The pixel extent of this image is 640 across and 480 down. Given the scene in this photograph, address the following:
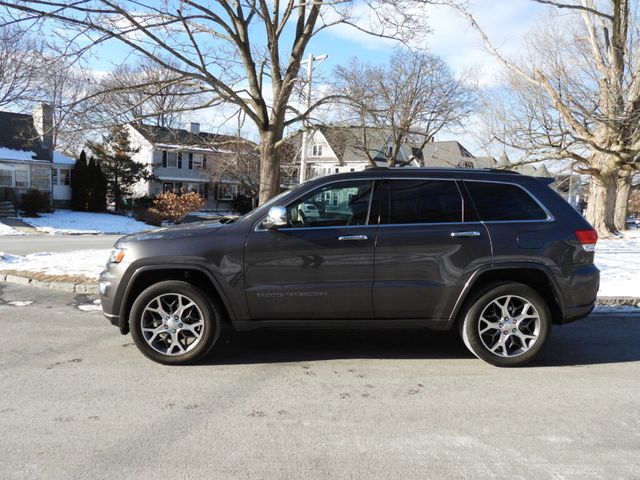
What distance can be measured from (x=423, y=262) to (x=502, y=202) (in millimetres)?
1053

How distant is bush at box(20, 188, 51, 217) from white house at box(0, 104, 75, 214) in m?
2.07

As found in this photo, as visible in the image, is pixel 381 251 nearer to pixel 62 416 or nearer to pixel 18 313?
pixel 62 416

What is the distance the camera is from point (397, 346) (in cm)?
537

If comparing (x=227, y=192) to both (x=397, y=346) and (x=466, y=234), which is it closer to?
(x=397, y=346)

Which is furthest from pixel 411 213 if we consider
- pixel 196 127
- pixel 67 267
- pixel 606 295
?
pixel 196 127

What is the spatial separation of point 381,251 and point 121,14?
6495mm

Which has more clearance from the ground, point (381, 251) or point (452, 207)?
point (452, 207)

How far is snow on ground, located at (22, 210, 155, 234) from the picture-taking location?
86.0 feet

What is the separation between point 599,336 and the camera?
5.89 m

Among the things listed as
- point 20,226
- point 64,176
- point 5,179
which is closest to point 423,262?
point 20,226

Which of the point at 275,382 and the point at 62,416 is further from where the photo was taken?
the point at 275,382

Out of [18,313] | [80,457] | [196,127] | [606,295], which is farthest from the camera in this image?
[196,127]

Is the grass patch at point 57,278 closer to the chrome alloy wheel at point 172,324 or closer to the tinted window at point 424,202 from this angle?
the chrome alloy wheel at point 172,324

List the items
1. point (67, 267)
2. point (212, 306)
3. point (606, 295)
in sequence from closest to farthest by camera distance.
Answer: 1. point (212, 306)
2. point (606, 295)
3. point (67, 267)
